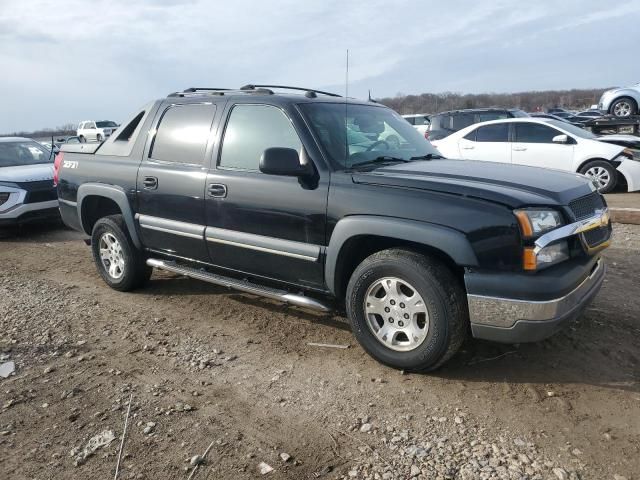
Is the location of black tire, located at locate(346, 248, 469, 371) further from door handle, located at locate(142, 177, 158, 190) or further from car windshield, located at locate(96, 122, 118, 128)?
car windshield, located at locate(96, 122, 118, 128)

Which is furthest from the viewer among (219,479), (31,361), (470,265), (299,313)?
(299,313)

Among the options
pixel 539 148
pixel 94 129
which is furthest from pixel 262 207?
pixel 94 129

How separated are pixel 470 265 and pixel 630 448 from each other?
120 cm

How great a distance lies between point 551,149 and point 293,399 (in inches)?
330

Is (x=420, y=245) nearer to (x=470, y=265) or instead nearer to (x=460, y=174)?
(x=470, y=265)

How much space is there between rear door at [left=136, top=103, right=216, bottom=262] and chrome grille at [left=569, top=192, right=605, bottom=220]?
272 cm

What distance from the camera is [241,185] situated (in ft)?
13.2

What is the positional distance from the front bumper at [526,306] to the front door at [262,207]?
1.13 m

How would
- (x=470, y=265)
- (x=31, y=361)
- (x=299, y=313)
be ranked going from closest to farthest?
(x=470, y=265) < (x=31, y=361) < (x=299, y=313)

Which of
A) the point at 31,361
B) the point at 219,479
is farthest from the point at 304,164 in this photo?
the point at 31,361

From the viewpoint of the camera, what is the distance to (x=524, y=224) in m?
2.93

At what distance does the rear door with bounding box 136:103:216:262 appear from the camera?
436cm

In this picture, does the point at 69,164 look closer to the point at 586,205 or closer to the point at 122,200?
the point at 122,200

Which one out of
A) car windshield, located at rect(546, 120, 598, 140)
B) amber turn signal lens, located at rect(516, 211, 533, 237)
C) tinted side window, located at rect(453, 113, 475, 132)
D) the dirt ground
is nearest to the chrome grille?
amber turn signal lens, located at rect(516, 211, 533, 237)
